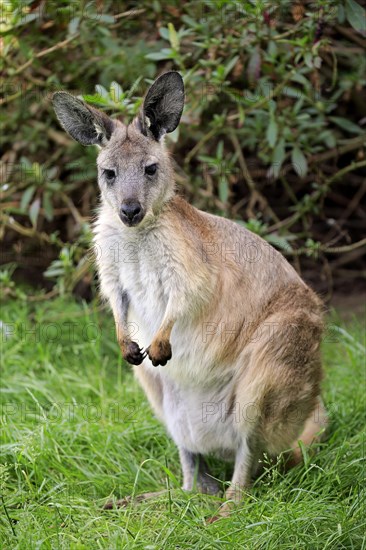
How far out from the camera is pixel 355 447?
3830mm

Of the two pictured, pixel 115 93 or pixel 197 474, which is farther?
pixel 115 93

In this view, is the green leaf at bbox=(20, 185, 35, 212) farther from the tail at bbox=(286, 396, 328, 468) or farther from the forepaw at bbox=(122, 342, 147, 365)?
the tail at bbox=(286, 396, 328, 468)

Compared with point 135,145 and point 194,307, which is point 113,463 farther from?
point 135,145

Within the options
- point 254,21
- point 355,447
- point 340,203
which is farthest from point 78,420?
point 340,203

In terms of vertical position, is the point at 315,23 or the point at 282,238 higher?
the point at 315,23

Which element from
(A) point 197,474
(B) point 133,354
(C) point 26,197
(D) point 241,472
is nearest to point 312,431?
(D) point 241,472

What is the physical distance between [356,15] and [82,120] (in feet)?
5.61

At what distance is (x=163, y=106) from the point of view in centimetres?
365

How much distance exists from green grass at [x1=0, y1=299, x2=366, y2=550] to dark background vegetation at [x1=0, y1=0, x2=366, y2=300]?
611mm

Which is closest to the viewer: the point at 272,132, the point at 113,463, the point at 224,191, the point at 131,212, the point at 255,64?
the point at 131,212

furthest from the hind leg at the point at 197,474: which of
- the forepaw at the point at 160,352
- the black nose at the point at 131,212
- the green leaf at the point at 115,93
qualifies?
the green leaf at the point at 115,93

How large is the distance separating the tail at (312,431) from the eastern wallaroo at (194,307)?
0.06 feet

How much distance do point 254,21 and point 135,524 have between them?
9.72 ft

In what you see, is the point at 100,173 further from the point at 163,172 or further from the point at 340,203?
the point at 340,203
